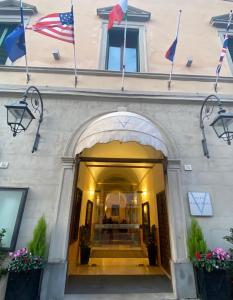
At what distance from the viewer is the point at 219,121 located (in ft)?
15.8

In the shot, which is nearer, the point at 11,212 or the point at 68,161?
the point at 11,212

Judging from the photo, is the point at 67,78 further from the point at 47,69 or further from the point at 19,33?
the point at 19,33

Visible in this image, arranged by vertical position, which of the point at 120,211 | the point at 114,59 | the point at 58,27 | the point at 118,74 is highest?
the point at 114,59

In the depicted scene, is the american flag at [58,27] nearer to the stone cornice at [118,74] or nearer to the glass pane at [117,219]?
the stone cornice at [118,74]

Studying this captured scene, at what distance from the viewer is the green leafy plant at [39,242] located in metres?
4.29

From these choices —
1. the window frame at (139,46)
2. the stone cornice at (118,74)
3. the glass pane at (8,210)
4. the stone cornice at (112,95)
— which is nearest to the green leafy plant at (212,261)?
the glass pane at (8,210)

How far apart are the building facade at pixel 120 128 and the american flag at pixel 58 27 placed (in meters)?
1.10

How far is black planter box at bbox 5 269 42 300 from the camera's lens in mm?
3825

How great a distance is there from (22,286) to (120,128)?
3825mm

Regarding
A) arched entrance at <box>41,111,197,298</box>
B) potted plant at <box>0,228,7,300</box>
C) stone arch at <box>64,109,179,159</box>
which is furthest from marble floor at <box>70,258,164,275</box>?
stone arch at <box>64,109,179,159</box>

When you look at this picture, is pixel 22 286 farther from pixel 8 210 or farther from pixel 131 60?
pixel 131 60

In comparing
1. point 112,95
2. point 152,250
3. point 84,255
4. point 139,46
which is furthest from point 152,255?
point 139,46

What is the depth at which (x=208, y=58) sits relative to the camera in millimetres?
7410

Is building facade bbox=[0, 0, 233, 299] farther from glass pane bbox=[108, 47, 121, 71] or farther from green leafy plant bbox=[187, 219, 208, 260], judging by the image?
green leafy plant bbox=[187, 219, 208, 260]
